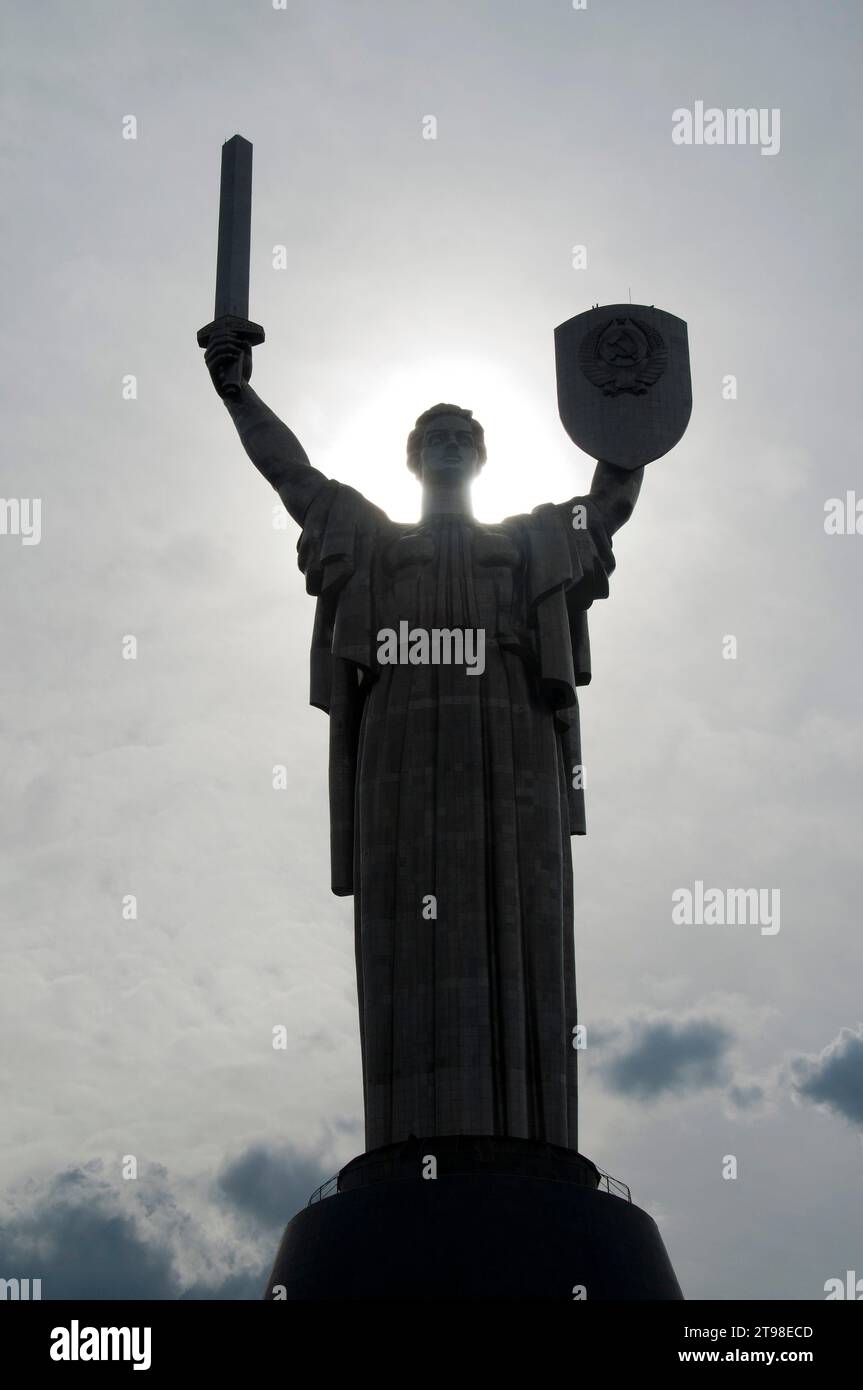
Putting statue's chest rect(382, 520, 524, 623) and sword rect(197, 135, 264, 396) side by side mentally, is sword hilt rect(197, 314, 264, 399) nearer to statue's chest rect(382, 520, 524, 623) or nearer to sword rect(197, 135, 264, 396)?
sword rect(197, 135, 264, 396)

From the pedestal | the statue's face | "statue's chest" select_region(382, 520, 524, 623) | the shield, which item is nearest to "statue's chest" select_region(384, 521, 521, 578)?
"statue's chest" select_region(382, 520, 524, 623)

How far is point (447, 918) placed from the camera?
1927 cm

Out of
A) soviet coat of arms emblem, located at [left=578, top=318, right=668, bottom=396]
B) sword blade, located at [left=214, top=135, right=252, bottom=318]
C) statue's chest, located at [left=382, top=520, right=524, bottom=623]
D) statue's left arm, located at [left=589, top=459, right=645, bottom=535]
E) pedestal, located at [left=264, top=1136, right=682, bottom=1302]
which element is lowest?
pedestal, located at [left=264, top=1136, right=682, bottom=1302]

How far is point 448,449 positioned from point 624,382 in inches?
96.4

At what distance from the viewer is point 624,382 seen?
2292 cm

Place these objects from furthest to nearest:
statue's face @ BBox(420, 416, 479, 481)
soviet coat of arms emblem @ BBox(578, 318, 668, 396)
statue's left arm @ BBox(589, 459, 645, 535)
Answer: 1. soviet coat of arms emblem @ BBox(578, 318, 668, 396)
2. statue's face @ BBox(420, 416, 479, 481)
3. statue's left arm @ BBox(589, 459, 645, 535)

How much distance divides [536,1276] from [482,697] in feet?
22.7

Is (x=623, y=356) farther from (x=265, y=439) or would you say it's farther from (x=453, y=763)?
(x=453, y=763)

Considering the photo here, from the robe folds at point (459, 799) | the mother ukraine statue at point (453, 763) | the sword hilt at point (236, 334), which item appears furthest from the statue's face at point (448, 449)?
the sword hilt at point (236, 334)

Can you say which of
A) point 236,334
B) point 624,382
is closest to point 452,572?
point 624,382

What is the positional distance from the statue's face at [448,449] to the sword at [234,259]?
99.2 inches

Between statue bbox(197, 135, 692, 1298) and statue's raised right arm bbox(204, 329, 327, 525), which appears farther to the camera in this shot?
statue's raised right arm bbox(204, 329, 327, 525)

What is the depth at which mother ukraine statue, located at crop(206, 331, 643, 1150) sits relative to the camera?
740 inches
